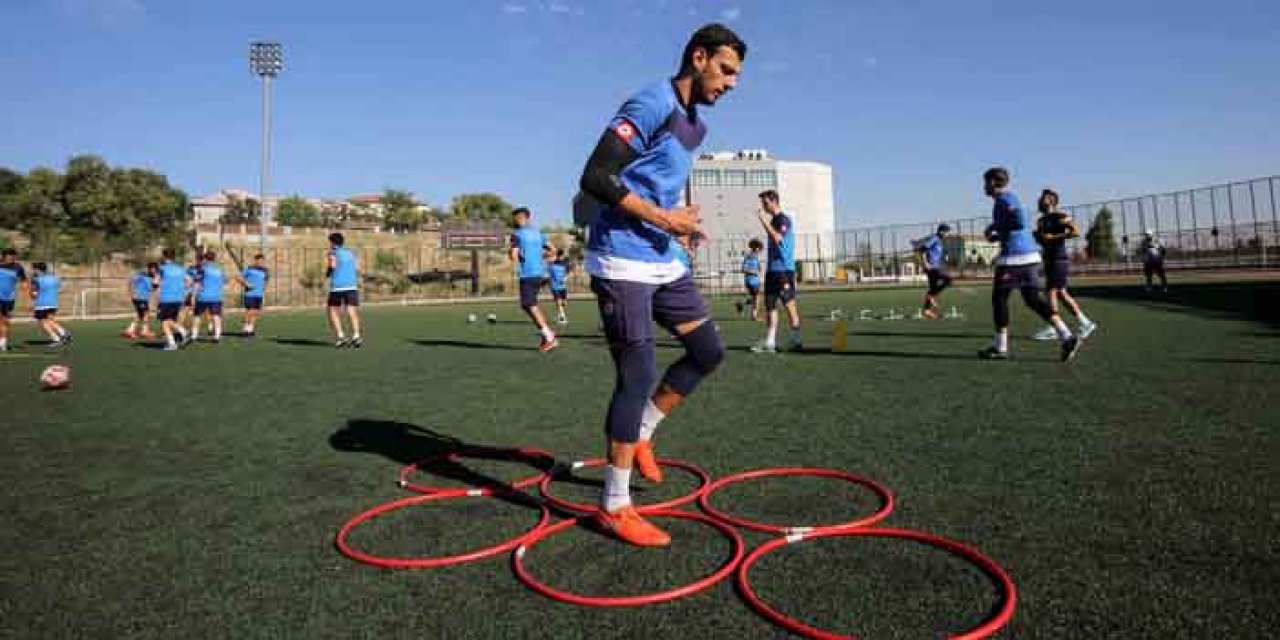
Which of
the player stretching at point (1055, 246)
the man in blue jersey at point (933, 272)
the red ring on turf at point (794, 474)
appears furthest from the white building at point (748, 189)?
the red ring on turf at point (794, 474)

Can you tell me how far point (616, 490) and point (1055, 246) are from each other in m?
9.19

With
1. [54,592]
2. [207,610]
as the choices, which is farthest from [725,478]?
[54,592]

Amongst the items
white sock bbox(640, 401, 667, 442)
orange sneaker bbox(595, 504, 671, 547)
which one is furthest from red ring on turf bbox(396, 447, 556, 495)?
orange sneaker bbox(595, 504, 671, 547)

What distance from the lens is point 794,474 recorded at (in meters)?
3.99

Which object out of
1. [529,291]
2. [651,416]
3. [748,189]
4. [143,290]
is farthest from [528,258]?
[748,189]

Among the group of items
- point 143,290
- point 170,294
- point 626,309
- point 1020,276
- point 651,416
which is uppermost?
point 143,290

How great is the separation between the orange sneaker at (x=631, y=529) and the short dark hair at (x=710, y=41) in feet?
6.90

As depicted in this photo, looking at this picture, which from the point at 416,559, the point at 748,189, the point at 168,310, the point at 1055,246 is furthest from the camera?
the point at 748,189

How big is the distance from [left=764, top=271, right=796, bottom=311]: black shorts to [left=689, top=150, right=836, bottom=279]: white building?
→ 68244 millimetres

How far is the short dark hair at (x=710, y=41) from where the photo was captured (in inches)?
127

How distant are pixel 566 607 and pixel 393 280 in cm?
5719

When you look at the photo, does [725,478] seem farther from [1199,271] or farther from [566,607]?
[1199,271]

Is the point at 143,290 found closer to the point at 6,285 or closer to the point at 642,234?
the point at 6,285

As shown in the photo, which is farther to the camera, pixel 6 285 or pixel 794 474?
pixel 6 285
